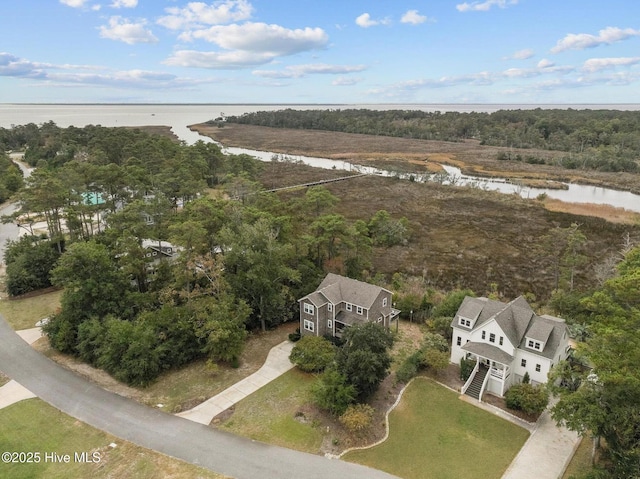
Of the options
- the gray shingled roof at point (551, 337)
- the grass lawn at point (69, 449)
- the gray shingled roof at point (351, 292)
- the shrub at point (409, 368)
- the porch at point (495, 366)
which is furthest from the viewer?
the gray shingled roof at point (351, 292)

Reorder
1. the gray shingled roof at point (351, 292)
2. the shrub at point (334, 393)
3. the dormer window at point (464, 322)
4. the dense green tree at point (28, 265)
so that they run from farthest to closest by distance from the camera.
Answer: the dense green tree at point (28, 265) < the gray shingled roof at point (351, 292) < the dormer window at point (464, 322) < the shrub at point (334, 393)

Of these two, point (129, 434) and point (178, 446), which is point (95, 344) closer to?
point (129, 434)

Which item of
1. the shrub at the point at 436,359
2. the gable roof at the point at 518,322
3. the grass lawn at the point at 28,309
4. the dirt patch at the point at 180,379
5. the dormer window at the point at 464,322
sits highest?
the gable roof at the point at 518,322

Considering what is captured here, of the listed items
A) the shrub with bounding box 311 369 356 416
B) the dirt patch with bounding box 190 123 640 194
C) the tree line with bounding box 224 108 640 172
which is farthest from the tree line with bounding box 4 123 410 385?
the tree line with bounding box 224 108 640 172

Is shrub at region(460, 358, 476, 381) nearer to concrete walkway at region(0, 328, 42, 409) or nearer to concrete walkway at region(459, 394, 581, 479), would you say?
concrete walkway at region(459, 394, 581, 479)

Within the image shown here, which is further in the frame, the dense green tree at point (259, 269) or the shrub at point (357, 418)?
the dense green tree at point (259, 269)

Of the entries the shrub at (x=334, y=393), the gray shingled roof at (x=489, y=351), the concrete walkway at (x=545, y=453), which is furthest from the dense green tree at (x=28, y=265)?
the concrete walkway at (x=545, y=453)

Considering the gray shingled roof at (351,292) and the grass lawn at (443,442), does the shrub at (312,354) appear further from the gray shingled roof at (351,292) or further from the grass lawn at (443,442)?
the grass lawn at (443,442)

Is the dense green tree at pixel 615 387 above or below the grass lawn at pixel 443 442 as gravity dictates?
above
